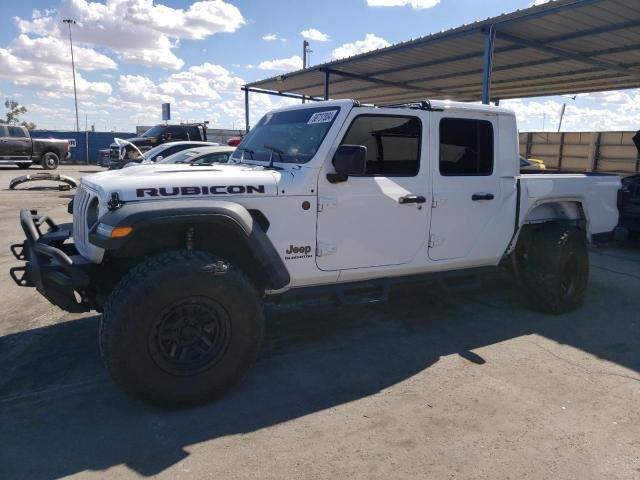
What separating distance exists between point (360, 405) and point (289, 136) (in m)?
2.15

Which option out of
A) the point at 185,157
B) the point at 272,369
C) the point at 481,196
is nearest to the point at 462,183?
the point at 481,196

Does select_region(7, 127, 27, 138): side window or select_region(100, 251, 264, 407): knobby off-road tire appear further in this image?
select_region(7, 127, 27, 138): side window

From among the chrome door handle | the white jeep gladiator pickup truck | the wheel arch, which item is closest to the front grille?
the white jeep gladiator pickup truck

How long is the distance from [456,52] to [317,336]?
982cm

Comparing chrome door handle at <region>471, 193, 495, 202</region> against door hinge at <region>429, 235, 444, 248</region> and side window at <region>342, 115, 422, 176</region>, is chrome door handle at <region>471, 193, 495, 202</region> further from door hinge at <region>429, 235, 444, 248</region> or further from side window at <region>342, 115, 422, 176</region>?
side window at <region>342, 115, 422, 176</region>

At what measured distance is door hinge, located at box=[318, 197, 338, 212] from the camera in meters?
3.65

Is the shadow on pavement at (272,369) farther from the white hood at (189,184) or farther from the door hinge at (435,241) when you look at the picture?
the white hood at (189,184)

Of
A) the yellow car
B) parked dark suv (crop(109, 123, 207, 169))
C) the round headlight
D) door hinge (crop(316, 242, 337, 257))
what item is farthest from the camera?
parked dark suv (crop(109, 123, 207, 169))

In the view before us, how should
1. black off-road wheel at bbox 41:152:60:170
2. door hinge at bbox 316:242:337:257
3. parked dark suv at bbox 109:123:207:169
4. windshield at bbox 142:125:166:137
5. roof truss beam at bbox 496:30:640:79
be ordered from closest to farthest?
door hinge at bbox 316:242:337:257, roof truss beam at bbox 496:30:640:79, parked dark suv at bbox 109:123:207:169, windshield at bbox 142:125:166:137, black off-road wheel at bbox 41:152:60:170

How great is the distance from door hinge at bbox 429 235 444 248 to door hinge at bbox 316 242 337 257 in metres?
0.94

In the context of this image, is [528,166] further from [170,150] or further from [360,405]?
[360,405]

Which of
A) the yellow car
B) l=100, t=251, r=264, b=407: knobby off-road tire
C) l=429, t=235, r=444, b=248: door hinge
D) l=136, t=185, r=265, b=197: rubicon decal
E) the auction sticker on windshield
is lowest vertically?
l=100, t=251, r=264, b=407: knobby off-road tire

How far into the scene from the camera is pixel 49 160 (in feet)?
79.0

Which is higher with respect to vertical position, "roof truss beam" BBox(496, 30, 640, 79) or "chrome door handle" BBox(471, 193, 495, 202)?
"roof truss beam" BBox(496, 30, 640, 79)
